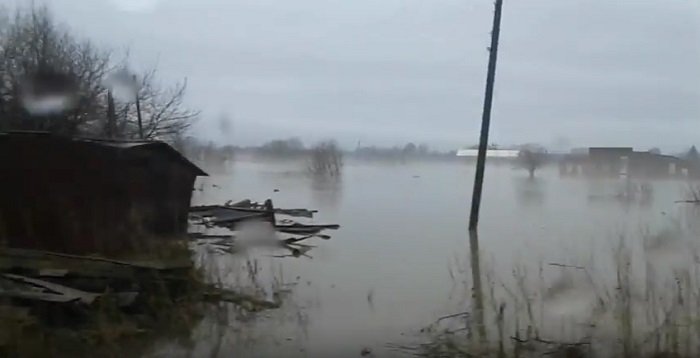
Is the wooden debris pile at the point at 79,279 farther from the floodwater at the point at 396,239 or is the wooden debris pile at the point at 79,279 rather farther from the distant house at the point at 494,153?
→ the distant house at the point at 494,153

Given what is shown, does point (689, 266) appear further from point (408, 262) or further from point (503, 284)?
point (408, 262)

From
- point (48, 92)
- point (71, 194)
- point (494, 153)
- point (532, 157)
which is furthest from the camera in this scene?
point (532, 157)

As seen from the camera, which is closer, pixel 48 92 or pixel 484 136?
pixel 484 136

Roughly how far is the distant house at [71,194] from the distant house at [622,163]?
9914 millimetres

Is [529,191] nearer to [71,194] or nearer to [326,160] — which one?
[326,160]

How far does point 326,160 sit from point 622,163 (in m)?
7.57

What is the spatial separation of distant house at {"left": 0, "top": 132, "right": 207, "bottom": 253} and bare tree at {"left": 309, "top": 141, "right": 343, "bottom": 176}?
854 cm

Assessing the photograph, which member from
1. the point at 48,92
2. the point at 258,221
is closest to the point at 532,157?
the point at 258,221

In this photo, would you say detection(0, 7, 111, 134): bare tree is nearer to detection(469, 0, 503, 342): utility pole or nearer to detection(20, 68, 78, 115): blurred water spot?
detection(20, 68, 78, 115): blurred water spot

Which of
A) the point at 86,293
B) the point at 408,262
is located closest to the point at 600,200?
the point at 408,262

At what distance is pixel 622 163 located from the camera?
17.0m

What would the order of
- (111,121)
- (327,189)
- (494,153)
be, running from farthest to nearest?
(327,189) < (494,153) < (111,121)

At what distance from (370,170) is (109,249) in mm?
11873

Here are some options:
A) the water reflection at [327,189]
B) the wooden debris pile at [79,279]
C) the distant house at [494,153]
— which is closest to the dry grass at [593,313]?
the wooden debris pile at [79,279]
